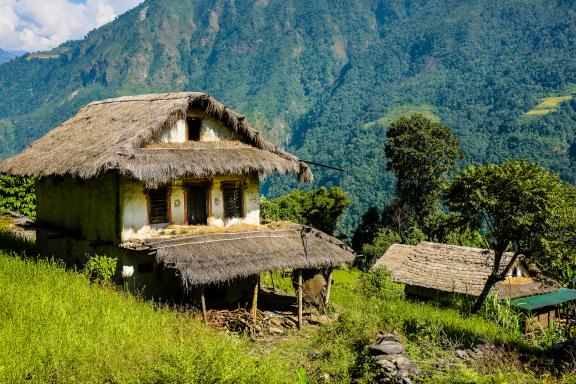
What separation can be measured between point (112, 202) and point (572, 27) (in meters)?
175

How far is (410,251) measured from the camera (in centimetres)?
3033

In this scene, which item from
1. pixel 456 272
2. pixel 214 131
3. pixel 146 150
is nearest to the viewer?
pixel 146 150

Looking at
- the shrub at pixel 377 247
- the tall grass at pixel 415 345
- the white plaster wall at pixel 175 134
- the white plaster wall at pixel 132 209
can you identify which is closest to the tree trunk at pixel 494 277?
the tall grass at pixel 415 345

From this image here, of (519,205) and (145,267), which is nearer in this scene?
(145,267)

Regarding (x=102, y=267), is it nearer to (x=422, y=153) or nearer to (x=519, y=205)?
(x=519, y=205)

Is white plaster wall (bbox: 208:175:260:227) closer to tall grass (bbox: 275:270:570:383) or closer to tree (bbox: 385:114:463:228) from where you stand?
tall grass (bbox: 275:270:570:383)

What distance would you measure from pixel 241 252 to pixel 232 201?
2.64 m

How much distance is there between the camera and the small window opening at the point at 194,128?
16594 mm

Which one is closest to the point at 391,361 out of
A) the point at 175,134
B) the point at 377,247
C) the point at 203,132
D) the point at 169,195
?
the point at 169,195

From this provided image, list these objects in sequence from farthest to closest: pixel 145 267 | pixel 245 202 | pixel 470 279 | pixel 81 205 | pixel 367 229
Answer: pixel 367 229 → pixel 470 279 → pixel 245 202 → pixel 81 205 → pixel 145 267

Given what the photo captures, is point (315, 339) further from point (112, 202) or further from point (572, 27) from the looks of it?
point (572, 27)

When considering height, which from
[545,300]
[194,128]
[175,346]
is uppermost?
[194,128]

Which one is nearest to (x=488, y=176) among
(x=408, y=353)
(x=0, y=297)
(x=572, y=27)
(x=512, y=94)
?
(x=408, y=353)

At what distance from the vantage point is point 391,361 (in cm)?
1034
